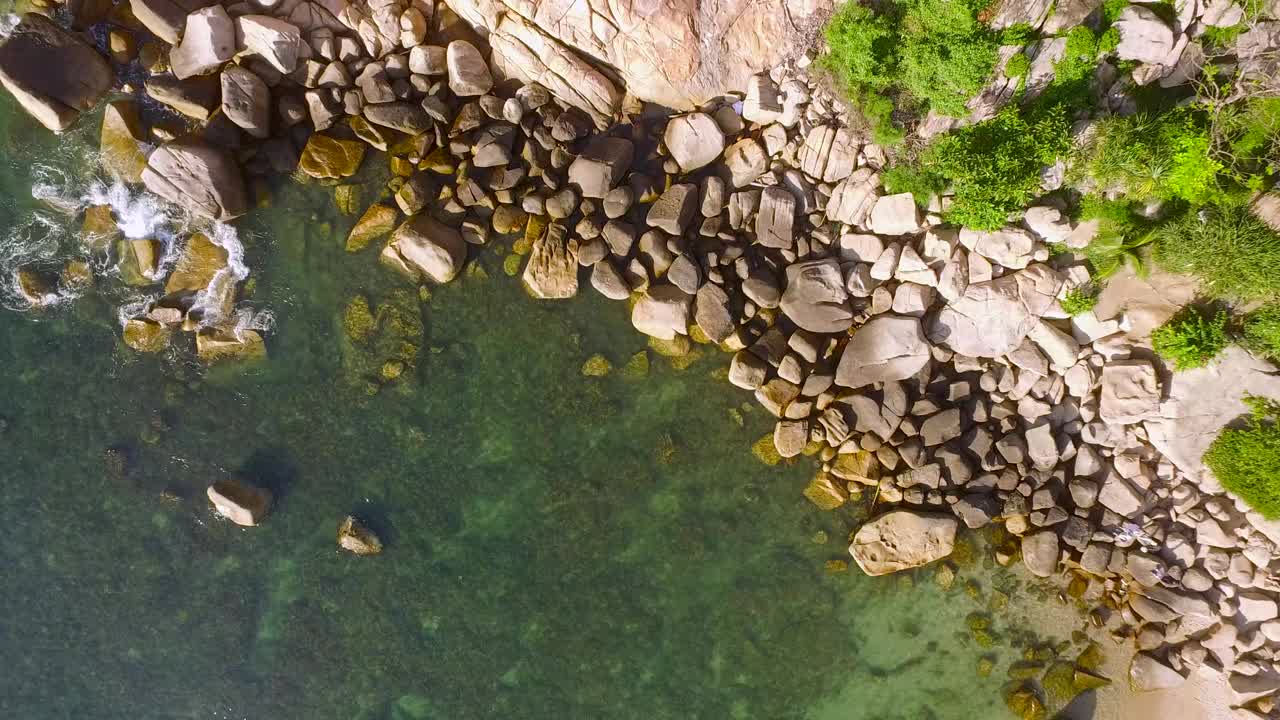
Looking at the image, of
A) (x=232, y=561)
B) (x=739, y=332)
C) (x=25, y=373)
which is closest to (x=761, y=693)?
(x=739, y=332)

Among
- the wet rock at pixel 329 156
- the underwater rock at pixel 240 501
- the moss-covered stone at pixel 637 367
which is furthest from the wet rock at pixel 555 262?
the underwater rock at pixel 240 501

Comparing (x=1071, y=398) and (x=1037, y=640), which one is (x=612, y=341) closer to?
(x=1071, y=398)

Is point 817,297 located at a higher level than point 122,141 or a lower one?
higher

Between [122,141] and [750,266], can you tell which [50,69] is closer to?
[122,141]

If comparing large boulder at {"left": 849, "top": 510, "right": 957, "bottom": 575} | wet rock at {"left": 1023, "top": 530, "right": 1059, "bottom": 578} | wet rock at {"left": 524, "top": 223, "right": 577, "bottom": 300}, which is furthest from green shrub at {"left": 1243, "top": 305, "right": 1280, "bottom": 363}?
wet rock at {"left": 524, "top": 223, "right": 577, "bottom": 300}

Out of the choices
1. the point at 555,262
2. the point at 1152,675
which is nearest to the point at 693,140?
the point at 555,262

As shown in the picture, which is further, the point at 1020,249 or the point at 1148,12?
the point at 1020,249

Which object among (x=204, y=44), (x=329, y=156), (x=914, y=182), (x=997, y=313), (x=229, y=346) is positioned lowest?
(x=229, y=346)

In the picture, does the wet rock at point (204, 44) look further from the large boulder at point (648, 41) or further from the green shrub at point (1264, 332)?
the green shrub at point (1264, 332)
